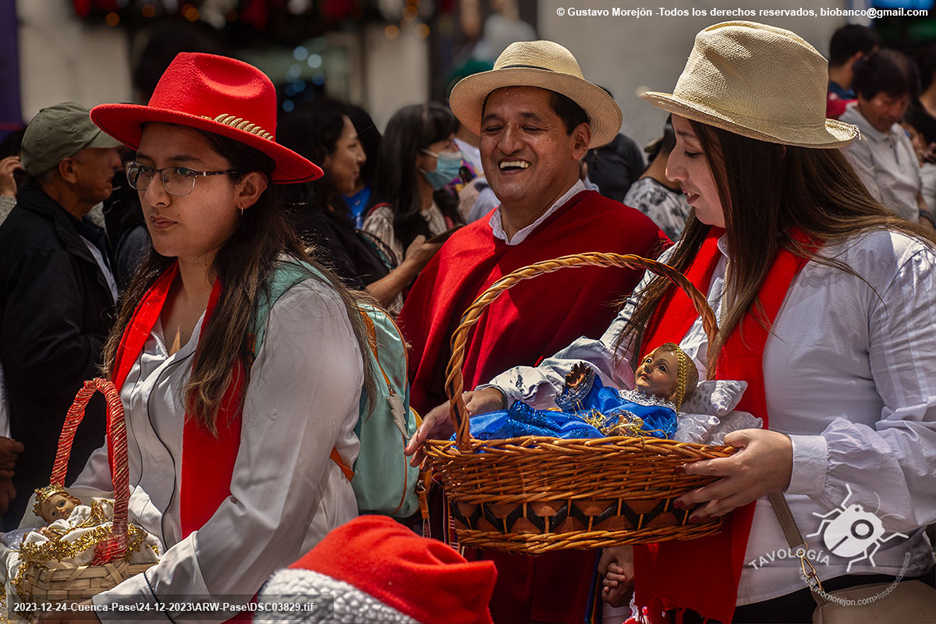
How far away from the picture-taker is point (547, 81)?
336cm

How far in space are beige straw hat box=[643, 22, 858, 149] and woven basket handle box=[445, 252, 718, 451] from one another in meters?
0.38

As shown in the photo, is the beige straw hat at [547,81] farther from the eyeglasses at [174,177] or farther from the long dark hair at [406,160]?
the long dark hair at [406,160]

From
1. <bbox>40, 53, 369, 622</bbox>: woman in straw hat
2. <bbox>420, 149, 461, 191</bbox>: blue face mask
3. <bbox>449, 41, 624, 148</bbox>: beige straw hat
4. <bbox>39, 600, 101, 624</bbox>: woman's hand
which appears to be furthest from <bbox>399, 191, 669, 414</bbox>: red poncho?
<bbox>420, 149, 461, 191</bbox>: blue face mask

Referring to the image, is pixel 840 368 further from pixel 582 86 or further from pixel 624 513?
pixel 582 86

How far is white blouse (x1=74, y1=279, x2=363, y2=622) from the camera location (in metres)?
2.19

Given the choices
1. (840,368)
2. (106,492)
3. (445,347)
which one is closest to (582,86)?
(445,347)

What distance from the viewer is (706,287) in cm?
255

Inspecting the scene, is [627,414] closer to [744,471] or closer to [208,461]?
[744,471]

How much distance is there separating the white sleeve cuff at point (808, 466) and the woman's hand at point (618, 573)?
30.6 inches

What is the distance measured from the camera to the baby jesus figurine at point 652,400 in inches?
A: 84.2

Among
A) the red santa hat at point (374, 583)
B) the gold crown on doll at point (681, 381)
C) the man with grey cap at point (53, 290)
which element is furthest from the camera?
the man with grey cap at point (53, 290)

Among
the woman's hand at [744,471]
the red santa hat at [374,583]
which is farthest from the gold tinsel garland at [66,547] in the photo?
the woman's hand at [744,471]

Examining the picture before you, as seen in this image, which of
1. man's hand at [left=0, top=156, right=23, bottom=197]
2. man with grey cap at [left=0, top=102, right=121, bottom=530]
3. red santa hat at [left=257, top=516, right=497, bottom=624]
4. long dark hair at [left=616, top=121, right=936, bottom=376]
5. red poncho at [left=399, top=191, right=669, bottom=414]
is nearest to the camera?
red santa hat at [left=257, top=516, right=497, bottom=624]

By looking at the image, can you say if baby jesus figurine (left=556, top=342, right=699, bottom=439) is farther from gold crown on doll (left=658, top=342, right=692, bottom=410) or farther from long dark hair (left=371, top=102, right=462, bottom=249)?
long dark hair (left=371, top=102, right=462, bottom=249)
